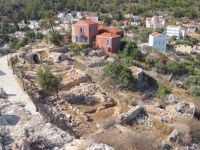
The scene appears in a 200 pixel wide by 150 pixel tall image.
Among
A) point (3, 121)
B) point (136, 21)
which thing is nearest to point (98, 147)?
point (3, 121)

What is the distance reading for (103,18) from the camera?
87.6 metres

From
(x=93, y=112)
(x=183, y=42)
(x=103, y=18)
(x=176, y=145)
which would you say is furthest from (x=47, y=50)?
(x=103, y=18)

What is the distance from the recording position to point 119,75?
29.6 meters

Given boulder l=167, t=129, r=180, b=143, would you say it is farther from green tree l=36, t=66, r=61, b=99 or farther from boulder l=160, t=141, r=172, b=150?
green tree l=36, t=66, r=61, b=99

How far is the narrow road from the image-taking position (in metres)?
20.5

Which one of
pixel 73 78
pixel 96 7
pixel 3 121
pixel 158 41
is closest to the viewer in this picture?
pixel 3 121

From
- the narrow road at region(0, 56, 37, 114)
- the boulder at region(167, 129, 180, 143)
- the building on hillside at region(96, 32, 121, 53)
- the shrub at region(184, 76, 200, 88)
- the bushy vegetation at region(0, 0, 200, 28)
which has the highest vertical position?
the bushy vegetation at region(0, 0, 200, 28)

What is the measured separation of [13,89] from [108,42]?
60.3ft

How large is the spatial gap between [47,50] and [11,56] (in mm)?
4416

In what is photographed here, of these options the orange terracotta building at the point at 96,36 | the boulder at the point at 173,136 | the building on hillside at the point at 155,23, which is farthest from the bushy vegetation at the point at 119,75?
the building on hillside at the point at 155,23

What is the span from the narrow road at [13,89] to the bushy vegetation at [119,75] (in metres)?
8.77

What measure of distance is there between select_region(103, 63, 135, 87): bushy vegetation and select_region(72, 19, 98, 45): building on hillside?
37.1ft

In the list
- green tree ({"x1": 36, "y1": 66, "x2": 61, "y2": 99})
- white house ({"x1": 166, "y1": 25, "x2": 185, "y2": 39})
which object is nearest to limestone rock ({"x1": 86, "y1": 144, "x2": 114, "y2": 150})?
green tree ({"x1": 36, "y1": 66, "x2": 61, "y2": 99})

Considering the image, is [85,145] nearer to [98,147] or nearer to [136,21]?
[98,147]
